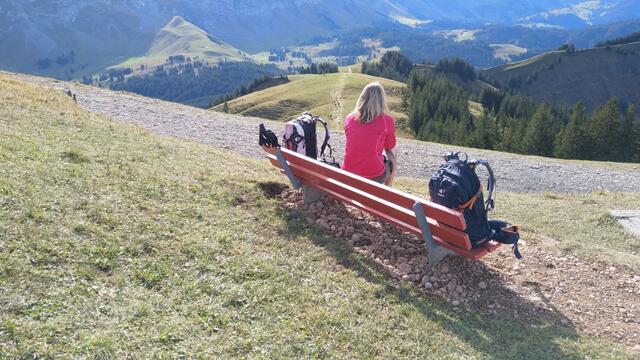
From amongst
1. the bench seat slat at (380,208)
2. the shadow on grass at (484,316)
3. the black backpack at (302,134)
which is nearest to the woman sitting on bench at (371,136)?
the bench seat slat at (380,208)

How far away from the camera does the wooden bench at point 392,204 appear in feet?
23.7

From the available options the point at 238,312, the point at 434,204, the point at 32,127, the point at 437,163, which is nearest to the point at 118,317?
the point at 238,312

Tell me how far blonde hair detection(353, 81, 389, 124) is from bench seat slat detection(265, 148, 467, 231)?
1.21 meters

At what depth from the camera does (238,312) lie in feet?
21.0

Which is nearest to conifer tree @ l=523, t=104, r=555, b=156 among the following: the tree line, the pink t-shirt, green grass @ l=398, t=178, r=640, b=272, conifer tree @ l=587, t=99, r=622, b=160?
the tree line

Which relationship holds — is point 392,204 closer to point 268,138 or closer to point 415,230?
point 415,230

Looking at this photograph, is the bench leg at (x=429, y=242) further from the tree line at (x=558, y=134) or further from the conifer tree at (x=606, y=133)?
the conifer tree at (x=606, y=133)

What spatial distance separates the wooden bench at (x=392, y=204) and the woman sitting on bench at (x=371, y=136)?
0.80 metres

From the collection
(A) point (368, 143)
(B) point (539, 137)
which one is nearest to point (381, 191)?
(A) point (368, 143)

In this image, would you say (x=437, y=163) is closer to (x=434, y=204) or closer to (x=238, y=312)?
(x=434, y=204)

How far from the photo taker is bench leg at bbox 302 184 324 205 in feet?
32.8

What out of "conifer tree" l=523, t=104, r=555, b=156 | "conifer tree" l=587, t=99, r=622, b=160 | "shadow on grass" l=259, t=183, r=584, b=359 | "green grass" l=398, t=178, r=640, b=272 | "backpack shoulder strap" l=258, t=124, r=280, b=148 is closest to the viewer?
"shadow on grass" l=259, t=183, r=584, b=359

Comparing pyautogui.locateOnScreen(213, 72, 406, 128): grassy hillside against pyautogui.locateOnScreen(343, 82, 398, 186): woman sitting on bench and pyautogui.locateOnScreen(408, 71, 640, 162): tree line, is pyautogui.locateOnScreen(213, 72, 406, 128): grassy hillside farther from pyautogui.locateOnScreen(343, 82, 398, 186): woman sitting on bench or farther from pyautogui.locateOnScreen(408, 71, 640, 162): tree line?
pyautogui.locateOnScreen(343, 82, 398, 186): woman sitting on bench

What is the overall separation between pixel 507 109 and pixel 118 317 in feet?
401
